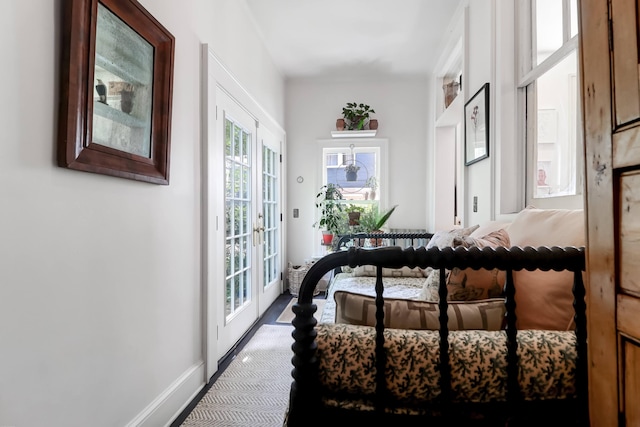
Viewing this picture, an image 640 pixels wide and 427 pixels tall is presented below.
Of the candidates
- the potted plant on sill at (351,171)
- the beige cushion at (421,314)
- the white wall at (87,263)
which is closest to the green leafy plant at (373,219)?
the potted plant on sill at (351,171)

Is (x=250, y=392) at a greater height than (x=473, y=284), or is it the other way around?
(x=473, y=284)

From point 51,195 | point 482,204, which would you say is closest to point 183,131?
point 51,195

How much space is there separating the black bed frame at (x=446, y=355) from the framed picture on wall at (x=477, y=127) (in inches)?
62.0

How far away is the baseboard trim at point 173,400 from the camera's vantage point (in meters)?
1.45

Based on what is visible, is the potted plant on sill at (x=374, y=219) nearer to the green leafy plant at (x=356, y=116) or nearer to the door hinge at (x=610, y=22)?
the green leafy plant at (x=356, y=116)

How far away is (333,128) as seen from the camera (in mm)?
4195

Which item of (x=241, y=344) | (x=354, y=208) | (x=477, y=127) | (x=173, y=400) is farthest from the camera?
(x=354, y=208)

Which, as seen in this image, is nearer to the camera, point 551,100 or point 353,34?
point 551,100

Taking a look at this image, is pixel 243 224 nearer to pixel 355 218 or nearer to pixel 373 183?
pixel 355 218

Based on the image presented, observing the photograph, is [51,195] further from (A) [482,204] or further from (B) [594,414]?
(A) [482,204]

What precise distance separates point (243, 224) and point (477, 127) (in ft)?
6.32

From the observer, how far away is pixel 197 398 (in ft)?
5.99

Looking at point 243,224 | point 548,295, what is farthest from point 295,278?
point 548,295

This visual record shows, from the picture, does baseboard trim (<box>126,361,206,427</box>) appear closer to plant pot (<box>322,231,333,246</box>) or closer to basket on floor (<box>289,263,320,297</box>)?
basket on floor (<box>289,263,320,297</box>)
